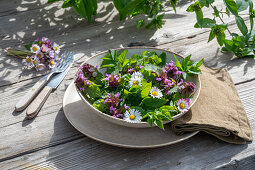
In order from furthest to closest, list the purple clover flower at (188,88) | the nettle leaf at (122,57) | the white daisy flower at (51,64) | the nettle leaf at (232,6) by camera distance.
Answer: the white daisy flower at (51,64) < the nettle leaf at (232,6) < the nettle leaf at (122,57) < the purple clover flower at (188,88)

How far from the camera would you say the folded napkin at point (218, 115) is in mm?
861

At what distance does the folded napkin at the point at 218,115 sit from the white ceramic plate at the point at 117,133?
39 millimetres

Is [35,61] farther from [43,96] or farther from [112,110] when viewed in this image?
[112,110]

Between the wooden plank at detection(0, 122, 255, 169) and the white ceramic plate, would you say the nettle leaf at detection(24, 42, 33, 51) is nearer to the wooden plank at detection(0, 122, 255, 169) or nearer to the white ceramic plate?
the white ceramic plate

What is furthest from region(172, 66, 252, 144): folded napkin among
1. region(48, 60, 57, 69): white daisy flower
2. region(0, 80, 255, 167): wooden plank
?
region(48, 60, 57, 69): white daisy flower

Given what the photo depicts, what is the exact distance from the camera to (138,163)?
838mm

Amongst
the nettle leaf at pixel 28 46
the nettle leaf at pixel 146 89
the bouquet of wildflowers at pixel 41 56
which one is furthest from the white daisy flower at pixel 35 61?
the nettle leaf at pixel 146 89

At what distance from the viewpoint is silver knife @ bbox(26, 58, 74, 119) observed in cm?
98

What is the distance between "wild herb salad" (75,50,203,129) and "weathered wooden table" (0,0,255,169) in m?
0.12

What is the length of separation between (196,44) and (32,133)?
84cm

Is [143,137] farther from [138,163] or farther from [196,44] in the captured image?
[196,44]

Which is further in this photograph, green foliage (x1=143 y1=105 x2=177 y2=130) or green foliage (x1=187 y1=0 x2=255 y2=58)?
green foliage (x1=187 y1=0 x2=255 y2=58)

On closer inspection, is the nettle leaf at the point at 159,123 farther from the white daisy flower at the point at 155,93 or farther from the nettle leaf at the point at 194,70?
the nettle leaf at the point at 194,70

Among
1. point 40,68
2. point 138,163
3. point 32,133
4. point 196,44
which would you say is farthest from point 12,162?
point 196,44
